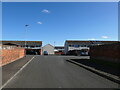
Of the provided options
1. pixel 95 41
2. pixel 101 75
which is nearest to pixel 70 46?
pixel 95 41

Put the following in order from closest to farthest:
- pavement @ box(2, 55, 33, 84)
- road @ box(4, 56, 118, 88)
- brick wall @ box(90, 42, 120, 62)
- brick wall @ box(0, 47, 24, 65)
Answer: road @ box(4, 56, 118, 88) < pavement @ box(2, 55, 33, 84) < brick wall @ box(90, 42, 120, 62) < brick wall @ box(0, 47, 24, 65)

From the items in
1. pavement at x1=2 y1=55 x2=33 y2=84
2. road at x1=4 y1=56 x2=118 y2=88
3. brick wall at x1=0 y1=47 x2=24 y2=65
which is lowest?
road at x1=4 y1=56 x2=118 y2=88

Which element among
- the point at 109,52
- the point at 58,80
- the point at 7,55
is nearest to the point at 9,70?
the point at 58,80

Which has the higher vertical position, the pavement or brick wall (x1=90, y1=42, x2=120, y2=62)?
brick wall (x1=90, y1=42, x2=120, y2=62)

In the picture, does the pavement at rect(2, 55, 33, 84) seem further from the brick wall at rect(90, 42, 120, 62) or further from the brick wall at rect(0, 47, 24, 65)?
the brick wall at rect(90, 42, 120, 62)

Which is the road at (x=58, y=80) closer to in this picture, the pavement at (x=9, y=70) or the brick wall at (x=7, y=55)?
the pavement at (x=9, y=70)

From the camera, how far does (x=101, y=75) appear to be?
15695 millimetres

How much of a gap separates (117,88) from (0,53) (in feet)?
46.9

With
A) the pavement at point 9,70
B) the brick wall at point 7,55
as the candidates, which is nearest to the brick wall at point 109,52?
the pavement at point 9,70

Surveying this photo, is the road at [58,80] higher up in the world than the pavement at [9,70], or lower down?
lower down

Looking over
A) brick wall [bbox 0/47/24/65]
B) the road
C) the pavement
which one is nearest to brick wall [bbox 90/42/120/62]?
the road

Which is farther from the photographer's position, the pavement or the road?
the pavement

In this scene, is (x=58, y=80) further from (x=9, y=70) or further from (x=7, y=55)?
(x=7, y=55)

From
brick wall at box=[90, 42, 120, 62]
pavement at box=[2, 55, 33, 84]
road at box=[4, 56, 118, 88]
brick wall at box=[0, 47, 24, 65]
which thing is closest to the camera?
road at box=[4, 56, 118, 88]
